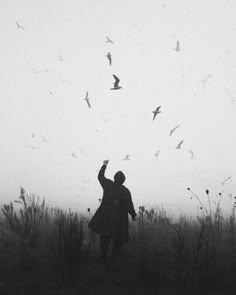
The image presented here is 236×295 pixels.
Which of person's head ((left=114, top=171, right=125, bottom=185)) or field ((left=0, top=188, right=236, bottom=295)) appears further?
person's head ((left=114, top=171, right=125, bottom=185))

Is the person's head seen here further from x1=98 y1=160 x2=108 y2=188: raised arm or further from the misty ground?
the misty ground

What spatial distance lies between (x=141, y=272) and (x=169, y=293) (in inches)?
30.0

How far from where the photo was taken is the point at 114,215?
5.99 meters

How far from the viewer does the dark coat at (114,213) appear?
5.95 metres

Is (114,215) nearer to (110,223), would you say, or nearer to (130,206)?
(110,223)

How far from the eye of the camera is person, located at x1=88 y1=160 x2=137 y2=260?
5895 mm

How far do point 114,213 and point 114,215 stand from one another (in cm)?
4

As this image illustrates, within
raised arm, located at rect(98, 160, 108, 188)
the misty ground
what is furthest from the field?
raised arm, located at rect(98, 160, 108, 188)

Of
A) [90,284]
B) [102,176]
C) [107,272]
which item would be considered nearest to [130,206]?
[102,176]

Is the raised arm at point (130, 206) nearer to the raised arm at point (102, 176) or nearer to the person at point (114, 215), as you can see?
the person at point (114, 215)

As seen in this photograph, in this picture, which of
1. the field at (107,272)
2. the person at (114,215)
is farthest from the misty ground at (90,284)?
the person at (114,215)

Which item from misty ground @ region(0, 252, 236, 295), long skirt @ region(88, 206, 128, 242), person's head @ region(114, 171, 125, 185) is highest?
person's head @ region(114, 171, 125, 185)

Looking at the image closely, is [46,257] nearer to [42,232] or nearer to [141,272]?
[141,272]

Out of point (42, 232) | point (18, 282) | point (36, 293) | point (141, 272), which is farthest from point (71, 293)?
point (42, 232)
